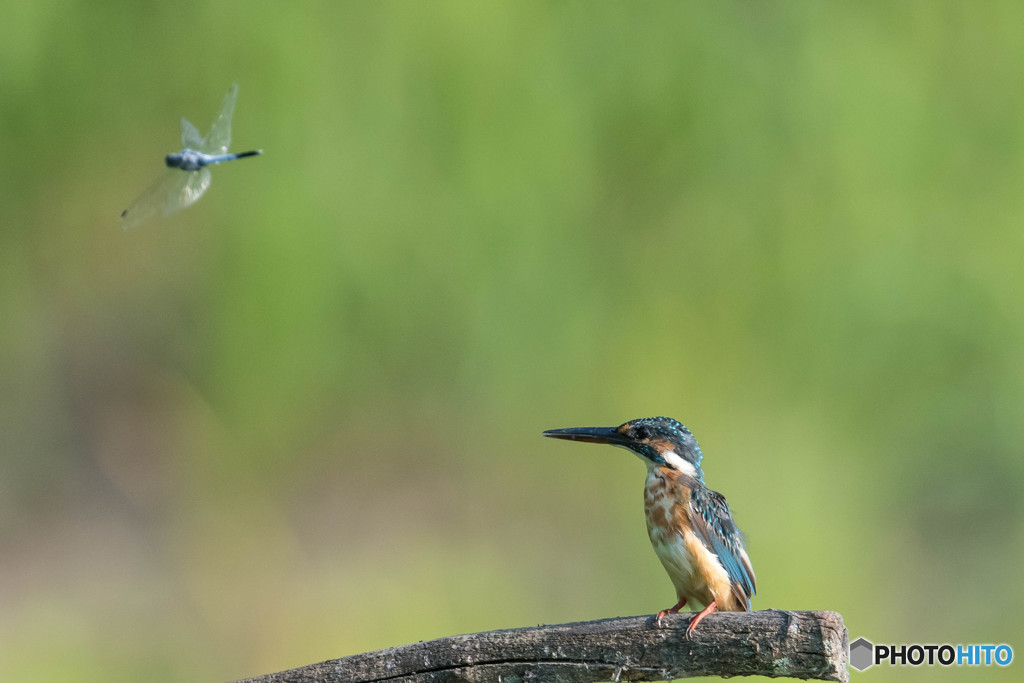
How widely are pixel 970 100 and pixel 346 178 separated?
2483 millimetres

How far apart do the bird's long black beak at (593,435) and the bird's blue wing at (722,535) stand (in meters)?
0.19

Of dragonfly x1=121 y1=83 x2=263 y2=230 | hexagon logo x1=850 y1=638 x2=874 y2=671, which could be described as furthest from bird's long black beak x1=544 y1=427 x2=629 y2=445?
hexagon logo x1=850 y1=638 x2=874 y2=671

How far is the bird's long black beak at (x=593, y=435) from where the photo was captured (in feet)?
7.43

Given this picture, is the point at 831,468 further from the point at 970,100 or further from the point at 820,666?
the point at 820,666

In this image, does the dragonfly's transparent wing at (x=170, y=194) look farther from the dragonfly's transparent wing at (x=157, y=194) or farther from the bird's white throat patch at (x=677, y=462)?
the bird's white throat patch at (x=677, y=462)

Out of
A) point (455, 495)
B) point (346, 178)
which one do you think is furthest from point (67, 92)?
point (455, 495)

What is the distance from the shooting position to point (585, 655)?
1669 millimetres

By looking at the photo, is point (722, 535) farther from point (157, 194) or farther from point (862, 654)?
point (157, 194)

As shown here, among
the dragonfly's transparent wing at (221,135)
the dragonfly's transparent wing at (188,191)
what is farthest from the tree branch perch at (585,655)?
the dragonfly's transparent wing at (221,135)

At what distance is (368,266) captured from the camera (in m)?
4.04

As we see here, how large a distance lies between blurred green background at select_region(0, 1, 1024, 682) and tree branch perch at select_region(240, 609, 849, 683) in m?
2.07

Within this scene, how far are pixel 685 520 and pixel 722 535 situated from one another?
0.10 metres

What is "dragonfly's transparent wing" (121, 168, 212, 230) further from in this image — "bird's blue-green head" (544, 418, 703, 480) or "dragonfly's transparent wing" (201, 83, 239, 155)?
"bird's blue-green head" (544, 418, 703, 480)

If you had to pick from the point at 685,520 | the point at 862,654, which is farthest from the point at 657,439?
the point at 862,654
